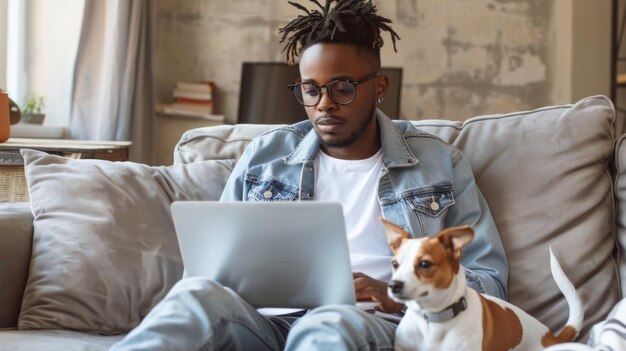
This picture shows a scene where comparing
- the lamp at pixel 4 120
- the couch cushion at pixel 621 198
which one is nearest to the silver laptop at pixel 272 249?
the couch cushion at pixel 621 198

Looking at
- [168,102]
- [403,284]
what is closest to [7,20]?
[168,102]

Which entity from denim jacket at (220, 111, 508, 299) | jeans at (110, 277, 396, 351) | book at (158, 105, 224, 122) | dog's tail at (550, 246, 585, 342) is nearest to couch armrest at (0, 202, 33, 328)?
denim jacket at (220, 111, 508, 299)

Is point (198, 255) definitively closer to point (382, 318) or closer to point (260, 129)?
point (382, 318)

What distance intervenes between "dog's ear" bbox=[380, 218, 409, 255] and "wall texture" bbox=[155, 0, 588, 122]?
11.1 ft

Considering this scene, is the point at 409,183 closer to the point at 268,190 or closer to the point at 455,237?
the point at 268,190

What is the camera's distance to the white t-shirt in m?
1.74

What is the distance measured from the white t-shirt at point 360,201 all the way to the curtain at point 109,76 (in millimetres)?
2088

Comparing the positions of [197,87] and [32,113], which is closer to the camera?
[32,113]

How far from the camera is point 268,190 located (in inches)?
74.2

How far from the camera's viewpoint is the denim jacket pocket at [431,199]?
180 cm

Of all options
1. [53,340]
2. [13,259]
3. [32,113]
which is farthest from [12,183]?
[32,113]

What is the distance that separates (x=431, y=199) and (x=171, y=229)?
61 centimetres

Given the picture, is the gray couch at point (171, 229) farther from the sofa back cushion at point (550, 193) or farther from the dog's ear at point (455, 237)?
the dog's ear at point (455, 237)

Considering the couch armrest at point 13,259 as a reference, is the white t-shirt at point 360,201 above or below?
above
